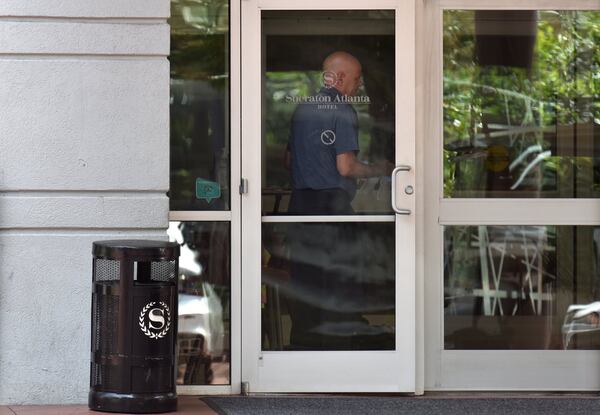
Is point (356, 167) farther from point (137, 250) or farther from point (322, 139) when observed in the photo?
point (137, 250)

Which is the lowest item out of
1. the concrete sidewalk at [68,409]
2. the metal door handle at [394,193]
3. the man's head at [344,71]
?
the concrete sidewalk at [68,409]

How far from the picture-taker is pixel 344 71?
27.3ft

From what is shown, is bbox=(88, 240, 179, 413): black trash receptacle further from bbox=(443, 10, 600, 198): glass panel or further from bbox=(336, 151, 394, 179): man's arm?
bbox=(443, 10, 600, 198): glass panel

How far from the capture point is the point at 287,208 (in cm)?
824

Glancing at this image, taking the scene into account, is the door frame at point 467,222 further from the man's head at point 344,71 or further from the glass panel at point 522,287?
the man's head at point 344,71

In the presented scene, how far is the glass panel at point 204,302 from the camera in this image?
820cm

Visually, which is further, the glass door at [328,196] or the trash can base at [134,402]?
the glass door at [328,196]

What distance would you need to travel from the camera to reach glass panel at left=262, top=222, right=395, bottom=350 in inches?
324

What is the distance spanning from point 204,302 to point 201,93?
134cm

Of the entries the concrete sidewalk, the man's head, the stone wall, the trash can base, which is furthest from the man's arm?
the trash can base

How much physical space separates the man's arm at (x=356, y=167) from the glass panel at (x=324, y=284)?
32 cm

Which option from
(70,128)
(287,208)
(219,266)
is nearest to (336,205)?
(287,208)

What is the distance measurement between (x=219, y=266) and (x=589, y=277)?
97.0 inches

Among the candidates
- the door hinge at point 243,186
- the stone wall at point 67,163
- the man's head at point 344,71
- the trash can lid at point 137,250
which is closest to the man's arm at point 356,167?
the man's head at point 344,71
